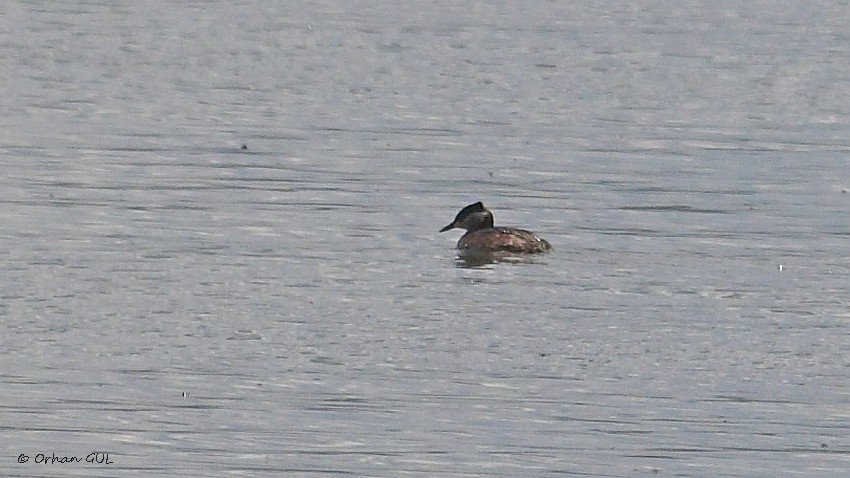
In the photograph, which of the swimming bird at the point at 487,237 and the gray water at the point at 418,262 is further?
the swimming bird at the point at 487,237

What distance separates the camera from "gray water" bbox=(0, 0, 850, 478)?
10.4m

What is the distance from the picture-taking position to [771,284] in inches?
576

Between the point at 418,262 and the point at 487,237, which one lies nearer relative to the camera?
the point at 418,262

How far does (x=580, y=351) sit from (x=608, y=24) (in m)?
22.3

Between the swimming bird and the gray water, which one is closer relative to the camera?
the gray water

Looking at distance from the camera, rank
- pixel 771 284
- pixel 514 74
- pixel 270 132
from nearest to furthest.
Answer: pixel 771 284
pixel 270 132
pixel 514 74

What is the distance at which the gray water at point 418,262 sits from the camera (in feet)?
34.1

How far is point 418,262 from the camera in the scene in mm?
15531

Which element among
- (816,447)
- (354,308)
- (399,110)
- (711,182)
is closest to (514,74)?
(399,110)

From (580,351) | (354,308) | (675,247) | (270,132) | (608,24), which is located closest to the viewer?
(580,351)

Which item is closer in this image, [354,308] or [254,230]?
[354,308]

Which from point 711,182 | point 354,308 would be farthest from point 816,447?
point 711,182

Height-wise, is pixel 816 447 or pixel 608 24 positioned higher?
pixel 816 447

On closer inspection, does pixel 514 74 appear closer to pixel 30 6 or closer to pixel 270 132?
pixel 270 132
